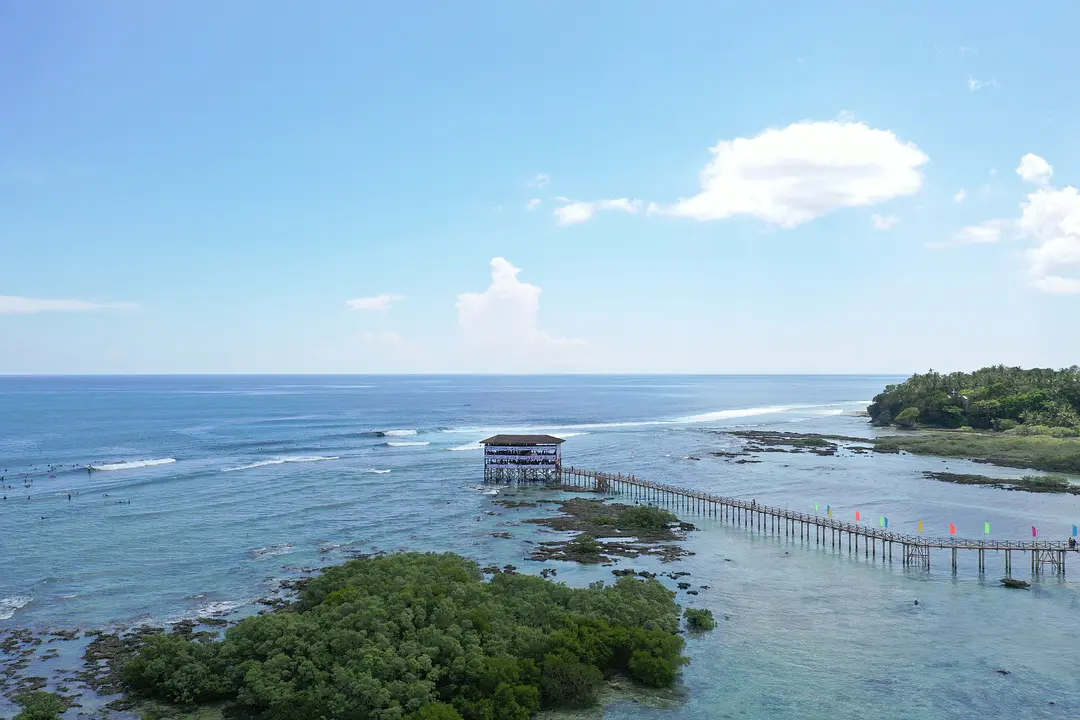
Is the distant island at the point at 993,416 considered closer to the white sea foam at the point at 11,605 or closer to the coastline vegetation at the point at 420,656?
the coastline vegetation at the point at 420,656

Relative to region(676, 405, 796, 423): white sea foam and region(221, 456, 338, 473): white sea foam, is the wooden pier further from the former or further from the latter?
region(676, 405, 796, 423): white sea foam

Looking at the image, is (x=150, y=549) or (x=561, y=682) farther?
(x=150, y=549)

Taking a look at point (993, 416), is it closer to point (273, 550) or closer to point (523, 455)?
point (523, 455)

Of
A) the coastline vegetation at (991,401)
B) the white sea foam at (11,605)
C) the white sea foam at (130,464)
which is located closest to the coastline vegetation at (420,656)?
the white sea foam at (11,605)

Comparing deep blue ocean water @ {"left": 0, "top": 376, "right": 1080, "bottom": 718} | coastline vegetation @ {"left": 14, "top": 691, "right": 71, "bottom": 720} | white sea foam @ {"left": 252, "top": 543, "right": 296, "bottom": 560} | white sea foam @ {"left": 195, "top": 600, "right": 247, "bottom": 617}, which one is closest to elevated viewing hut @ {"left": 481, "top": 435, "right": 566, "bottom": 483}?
deep blue ocean water @ {"left": 0, "top": 376, "right": 1080, "bottom": 718}

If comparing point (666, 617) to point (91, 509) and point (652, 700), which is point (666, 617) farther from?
point (91, 509)

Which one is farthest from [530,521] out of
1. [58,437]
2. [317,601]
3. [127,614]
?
[58,437]
